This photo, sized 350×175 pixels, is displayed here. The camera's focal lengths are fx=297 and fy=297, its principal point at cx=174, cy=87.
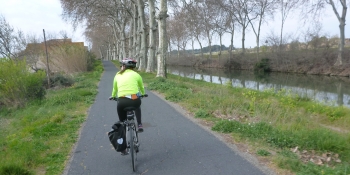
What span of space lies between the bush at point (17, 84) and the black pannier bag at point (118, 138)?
421 inches

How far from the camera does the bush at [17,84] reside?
13.7 metres

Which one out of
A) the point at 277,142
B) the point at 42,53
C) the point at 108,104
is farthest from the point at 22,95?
the point at 42,53

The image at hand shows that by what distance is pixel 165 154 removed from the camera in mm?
5730

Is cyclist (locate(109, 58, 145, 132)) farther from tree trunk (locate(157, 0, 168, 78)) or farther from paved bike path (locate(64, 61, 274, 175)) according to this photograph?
tree trunk (locate(157, 0, 168, 78))

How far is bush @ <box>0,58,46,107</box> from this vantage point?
1366 cm

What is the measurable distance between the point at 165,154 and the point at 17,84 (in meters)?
11.2

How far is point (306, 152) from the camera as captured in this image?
5590 millimetres

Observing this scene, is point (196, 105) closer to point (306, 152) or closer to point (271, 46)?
point (306, 152)

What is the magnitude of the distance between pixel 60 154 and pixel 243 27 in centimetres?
4587

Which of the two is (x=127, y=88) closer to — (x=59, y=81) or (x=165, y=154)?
(x=165, y=154)

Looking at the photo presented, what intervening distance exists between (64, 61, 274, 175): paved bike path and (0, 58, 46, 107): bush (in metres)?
7.35

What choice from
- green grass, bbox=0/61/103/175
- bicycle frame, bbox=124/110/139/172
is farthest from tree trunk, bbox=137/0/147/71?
bicycle frame, bbox=124/110/139/172

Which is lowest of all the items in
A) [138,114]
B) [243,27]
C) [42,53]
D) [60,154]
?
[60,154]

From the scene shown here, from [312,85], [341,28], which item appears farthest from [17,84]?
[341,28]
